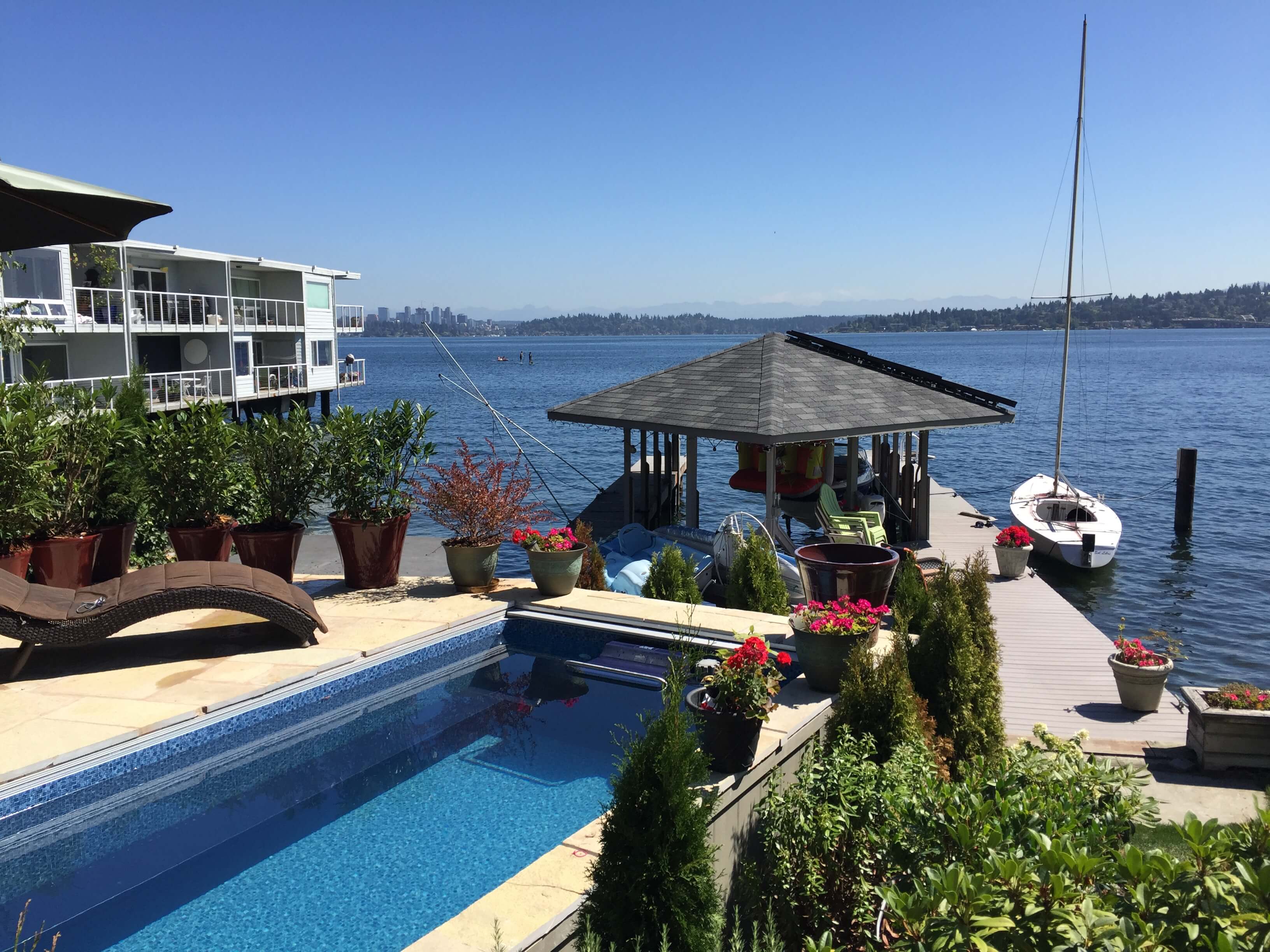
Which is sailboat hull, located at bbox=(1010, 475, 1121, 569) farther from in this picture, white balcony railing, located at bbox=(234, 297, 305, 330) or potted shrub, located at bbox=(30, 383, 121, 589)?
white balcony railing, located at bbox=(234, 297, 305, 330)

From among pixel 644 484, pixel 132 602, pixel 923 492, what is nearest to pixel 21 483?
pixel 132 602

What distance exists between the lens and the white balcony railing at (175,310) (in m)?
31.5

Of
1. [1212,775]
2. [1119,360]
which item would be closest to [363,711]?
[1212,775]

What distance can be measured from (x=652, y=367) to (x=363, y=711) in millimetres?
112068

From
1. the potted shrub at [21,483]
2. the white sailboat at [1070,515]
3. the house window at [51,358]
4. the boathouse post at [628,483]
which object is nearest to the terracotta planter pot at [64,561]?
the potted shrub at [21,483]

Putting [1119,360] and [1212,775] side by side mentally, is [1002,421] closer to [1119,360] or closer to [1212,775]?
[1212,775]

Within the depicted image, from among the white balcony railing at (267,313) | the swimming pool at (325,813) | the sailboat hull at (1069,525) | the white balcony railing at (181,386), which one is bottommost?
the sailboat hull at (1069,525)

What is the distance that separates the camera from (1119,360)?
125 metres

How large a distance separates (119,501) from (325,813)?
4.87 metres

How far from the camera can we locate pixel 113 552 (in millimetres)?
8859

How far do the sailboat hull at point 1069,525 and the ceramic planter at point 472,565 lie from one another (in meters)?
14.5

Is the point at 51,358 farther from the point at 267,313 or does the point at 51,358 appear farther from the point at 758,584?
the point at 758,584

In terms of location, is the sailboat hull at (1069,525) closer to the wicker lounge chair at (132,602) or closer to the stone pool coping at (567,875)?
the stone pool coping at (567,875)

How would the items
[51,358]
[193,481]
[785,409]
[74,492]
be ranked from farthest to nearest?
1. [51,358]
2. [785,409]
3. [193,481]
4. [74,492]
